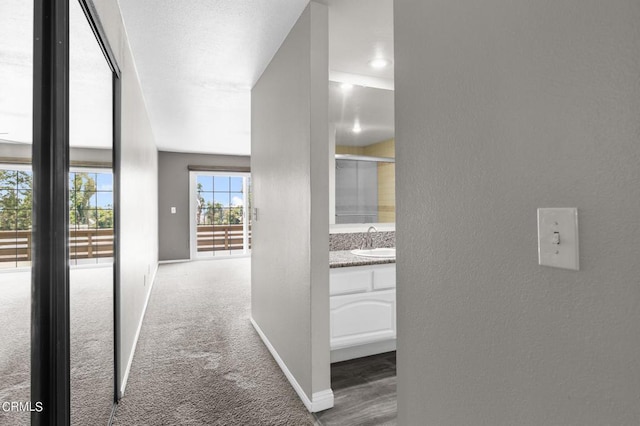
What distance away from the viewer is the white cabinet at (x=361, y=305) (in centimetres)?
251

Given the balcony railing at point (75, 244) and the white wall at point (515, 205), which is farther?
the balcony railing at point (75, 244)

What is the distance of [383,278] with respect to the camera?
2.65 m

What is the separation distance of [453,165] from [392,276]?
1816 millimetres

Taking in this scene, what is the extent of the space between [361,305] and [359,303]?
0.02 m

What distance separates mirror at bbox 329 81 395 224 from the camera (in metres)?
3.12

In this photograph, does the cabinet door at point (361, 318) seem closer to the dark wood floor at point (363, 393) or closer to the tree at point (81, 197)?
the dark wood floor at point (363, 393)

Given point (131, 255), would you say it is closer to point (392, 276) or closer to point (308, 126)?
point (308, 126)

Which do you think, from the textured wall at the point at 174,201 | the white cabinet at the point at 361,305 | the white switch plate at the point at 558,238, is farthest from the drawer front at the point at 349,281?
the textured wall at the point at 174,201

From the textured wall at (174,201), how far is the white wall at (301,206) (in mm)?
5484

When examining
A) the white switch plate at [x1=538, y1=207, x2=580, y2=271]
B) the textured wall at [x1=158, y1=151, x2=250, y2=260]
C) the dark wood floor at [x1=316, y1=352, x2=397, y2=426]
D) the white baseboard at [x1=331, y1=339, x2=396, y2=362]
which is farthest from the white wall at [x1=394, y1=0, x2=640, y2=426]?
the textured wall at [x1=158, y1=151, x2=250, y2=260]

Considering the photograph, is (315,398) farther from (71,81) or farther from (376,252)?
(71,81)

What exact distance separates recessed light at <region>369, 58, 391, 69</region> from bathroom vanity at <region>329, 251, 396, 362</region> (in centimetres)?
159

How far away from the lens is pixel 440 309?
1.03 m

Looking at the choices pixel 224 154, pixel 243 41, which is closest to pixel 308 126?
pixel 243 41
